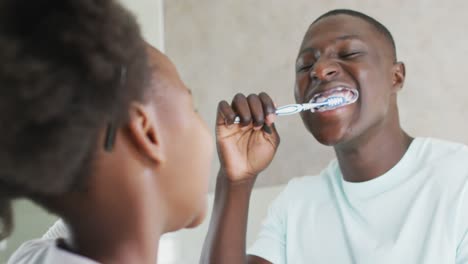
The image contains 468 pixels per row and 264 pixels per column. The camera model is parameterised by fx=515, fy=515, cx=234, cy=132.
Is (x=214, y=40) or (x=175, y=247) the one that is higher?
(x=214, y=40)

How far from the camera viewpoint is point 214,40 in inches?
58.7

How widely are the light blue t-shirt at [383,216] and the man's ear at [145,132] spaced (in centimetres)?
60

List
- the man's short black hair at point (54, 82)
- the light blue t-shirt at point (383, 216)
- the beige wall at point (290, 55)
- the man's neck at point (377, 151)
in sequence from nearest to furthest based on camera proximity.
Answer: the man's short black hair at point (54, 82)
the light blue t-shirt at point (383, 216)
the man's neck at point (377, 151)
the beige wall at point (290, 55)

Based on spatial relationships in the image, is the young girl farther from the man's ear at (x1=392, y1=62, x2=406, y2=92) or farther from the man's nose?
the man's ear at (x1=392, y1=62, x2=406, y2=92)

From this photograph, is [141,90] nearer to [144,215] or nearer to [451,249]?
[144,215]

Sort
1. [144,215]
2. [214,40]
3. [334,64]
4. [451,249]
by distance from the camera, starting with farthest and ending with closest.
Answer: [214,40]
[334,64]
[451,249]
[144,215]

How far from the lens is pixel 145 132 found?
54 centimetres

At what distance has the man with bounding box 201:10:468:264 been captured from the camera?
0.96m

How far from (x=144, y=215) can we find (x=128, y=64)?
163 mm

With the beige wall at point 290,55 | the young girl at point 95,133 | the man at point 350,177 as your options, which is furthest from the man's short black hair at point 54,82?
the beige wall at point 290,55

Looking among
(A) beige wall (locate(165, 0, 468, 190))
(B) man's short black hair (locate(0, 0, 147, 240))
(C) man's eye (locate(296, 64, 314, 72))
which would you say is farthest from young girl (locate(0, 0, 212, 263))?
(A) beige wall (locate(165, 0, 468, 190))

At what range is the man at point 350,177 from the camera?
3.15 feet

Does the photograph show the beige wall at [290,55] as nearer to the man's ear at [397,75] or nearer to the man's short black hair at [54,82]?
the man's ear at [397,75]

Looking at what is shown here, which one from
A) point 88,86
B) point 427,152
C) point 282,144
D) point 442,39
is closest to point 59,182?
point 88,86
